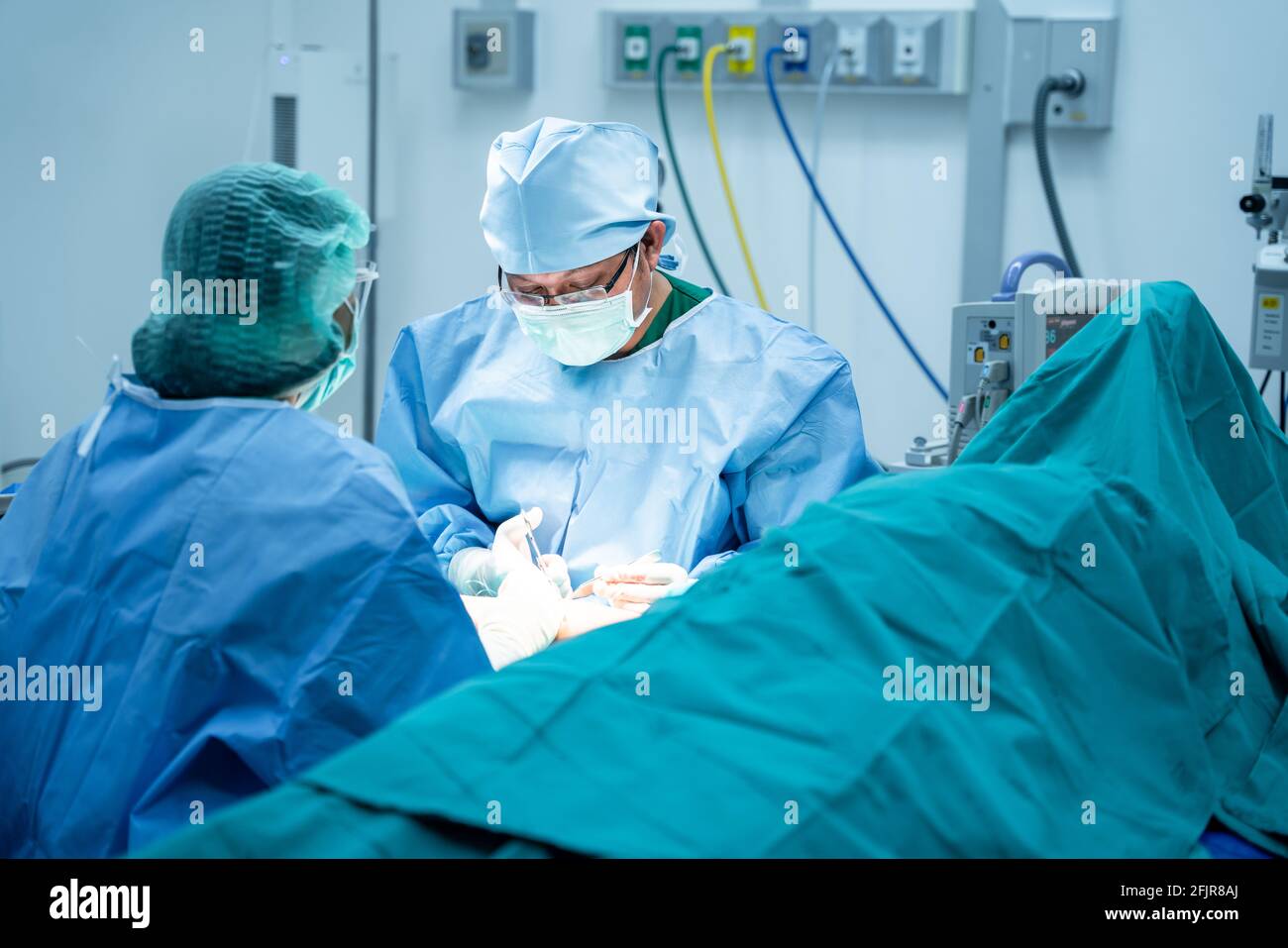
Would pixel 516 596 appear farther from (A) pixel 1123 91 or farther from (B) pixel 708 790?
(A) pixel 1123 91

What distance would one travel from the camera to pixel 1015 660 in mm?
1178

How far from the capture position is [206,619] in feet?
3.60

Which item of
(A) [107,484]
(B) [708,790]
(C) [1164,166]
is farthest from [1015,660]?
(C) [1164,166]

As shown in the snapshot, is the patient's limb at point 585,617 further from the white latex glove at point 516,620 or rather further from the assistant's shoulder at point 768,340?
the assistant's shoulder at point 768,340

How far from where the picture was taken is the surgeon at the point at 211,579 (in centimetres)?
110

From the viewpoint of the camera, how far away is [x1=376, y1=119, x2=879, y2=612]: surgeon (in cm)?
183

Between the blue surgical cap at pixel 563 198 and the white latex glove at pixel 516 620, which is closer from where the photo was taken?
the white latex glove at pixel 516 620

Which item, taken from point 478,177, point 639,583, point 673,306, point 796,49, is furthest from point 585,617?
point 478,177

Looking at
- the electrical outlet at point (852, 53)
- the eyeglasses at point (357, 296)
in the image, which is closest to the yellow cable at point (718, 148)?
the electrical outlet at point (852, 53)

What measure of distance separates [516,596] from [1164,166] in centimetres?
213

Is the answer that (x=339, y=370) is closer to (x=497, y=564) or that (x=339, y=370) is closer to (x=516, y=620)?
(x=516, y=620)

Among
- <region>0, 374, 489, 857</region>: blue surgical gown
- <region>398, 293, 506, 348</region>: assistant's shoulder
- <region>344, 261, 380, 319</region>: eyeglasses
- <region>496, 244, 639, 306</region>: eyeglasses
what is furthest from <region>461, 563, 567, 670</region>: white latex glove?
<region>398, 293, 506, 348</region>: assistant's shoulder

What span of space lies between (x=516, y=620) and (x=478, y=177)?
2.20 meters

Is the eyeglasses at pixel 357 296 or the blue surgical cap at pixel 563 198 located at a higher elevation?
the blue surgical cap at pixel 563 198
